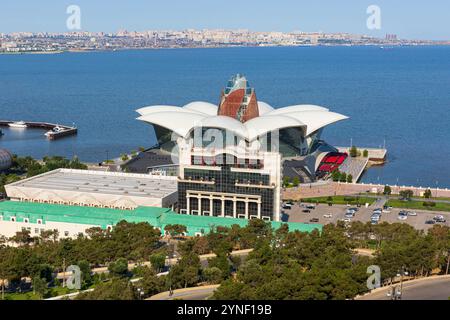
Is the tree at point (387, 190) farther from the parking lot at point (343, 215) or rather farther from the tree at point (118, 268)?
the tree at point (118, 268)

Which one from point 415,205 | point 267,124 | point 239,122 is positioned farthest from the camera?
point 239,122

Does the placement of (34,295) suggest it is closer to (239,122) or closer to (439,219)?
(439,219)

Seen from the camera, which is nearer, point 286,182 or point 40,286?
point 40,286

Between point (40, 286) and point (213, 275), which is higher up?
point (213, 275)

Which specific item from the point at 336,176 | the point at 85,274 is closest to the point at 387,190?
the point at 336,176
